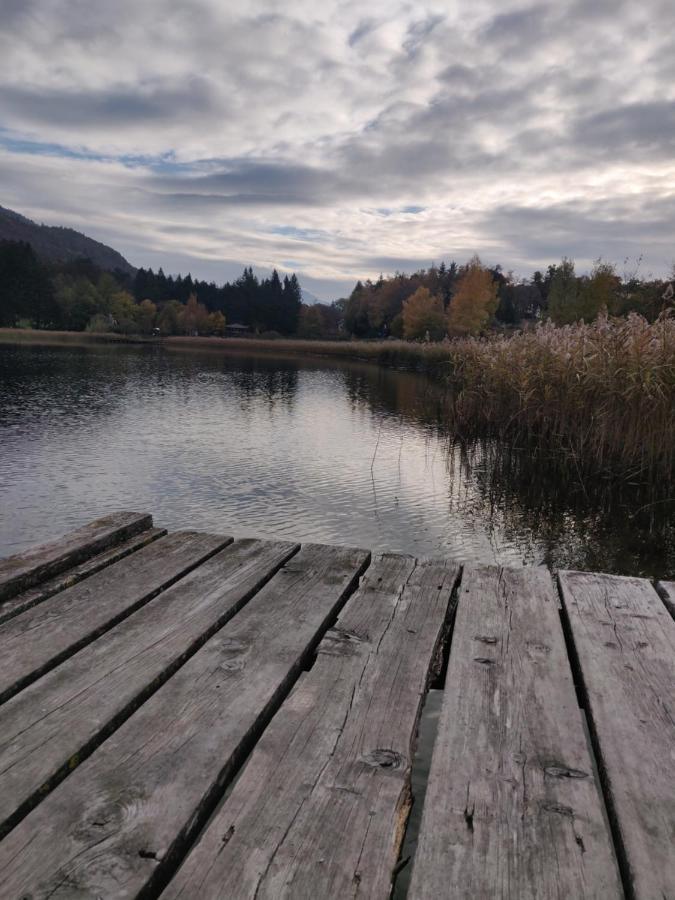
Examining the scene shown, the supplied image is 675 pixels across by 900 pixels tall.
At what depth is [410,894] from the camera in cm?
108

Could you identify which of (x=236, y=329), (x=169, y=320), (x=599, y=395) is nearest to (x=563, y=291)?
(x=599, y=395)

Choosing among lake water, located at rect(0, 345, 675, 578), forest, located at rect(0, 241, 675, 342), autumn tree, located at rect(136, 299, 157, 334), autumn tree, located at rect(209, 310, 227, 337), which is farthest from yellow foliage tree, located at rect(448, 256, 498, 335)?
autumn tree, located at rect(209, 310, 227, 337)

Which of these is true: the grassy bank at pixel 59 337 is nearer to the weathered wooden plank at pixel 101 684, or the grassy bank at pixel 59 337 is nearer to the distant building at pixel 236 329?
the distant building at pixel 236 329

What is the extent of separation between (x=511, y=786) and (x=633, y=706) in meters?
0.57

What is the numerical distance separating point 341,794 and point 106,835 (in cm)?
47

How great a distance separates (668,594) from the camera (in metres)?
2.63

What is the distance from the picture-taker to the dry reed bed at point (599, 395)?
7918mm

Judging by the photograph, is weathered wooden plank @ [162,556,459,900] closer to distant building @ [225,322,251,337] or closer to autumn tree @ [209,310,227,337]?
autumn tree @ [209,310,227,337]

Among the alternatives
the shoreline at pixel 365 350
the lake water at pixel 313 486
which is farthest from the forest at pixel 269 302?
the lake water at pixel 313 486

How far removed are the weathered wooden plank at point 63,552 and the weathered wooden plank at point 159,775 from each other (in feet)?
2.89

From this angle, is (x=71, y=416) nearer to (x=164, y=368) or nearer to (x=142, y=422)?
(x=142, y=422)

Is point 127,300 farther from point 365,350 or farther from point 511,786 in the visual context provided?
point 511,786

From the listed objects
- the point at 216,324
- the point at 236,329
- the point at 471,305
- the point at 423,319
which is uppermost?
the point at 471,305

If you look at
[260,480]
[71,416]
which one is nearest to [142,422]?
[71,416]
